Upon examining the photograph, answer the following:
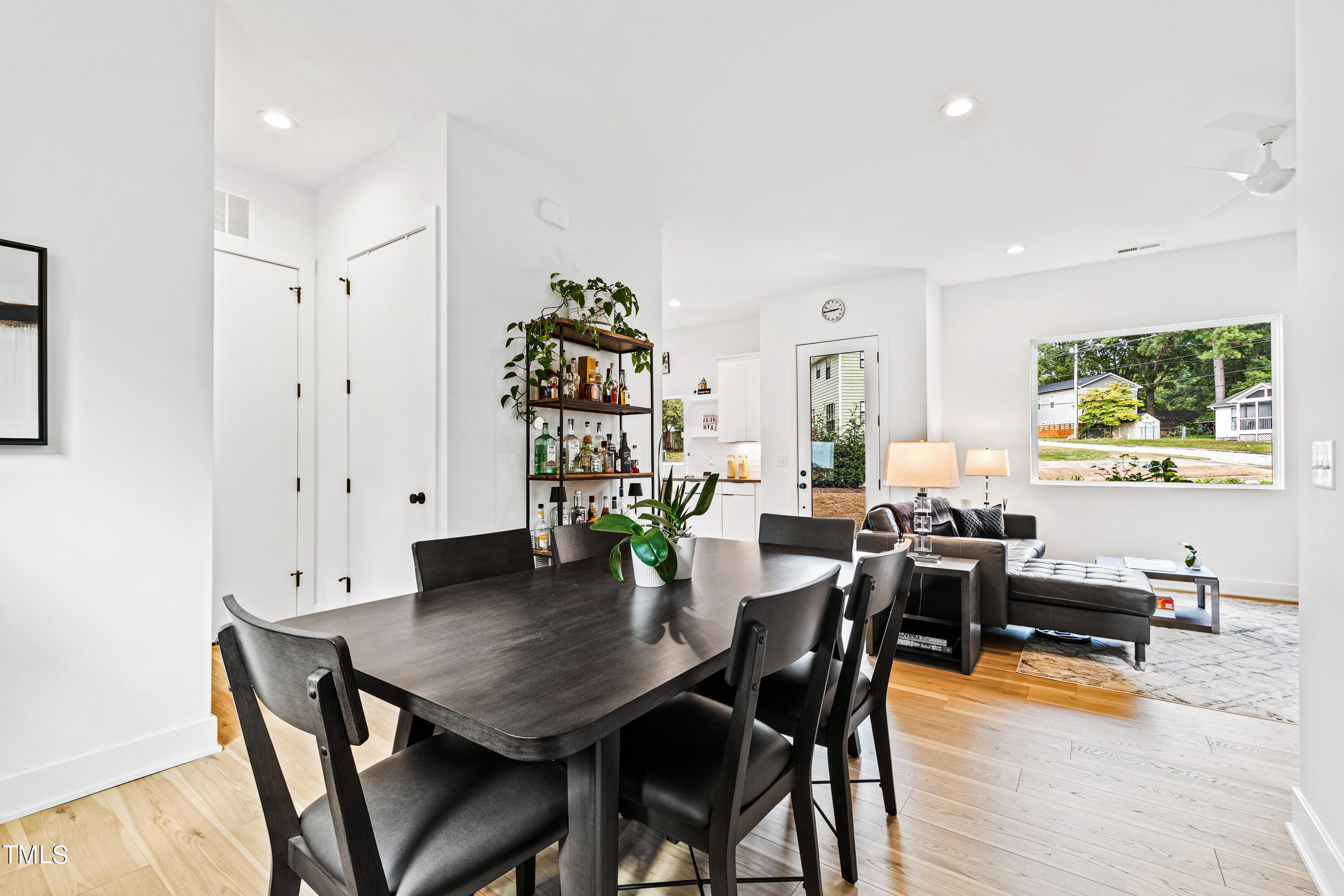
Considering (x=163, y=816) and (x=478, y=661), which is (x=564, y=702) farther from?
(x=163, y=816)

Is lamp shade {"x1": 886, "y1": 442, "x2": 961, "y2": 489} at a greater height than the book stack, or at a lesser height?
greater

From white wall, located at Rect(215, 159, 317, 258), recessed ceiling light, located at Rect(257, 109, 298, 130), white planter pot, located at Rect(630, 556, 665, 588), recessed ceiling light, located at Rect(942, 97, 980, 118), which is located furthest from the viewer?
white wall, located at Rect(215, 159, 317, 258)

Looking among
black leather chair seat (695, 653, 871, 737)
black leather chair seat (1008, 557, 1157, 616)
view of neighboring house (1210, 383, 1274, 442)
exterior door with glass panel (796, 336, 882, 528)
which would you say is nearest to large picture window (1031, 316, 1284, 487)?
view of neighboring house (1210, 383, 1274, 442)

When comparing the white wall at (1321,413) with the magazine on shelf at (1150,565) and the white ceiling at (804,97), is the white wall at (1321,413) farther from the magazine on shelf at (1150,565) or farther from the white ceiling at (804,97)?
the magazine on shelf at (1150,565)

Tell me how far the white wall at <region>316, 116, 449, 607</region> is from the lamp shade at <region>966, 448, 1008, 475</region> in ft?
14.9

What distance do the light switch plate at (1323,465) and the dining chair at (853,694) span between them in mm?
1021

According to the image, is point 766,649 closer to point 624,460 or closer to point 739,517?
point 624,460

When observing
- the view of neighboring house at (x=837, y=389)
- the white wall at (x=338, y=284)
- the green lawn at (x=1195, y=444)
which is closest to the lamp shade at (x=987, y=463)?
the green lawn at (x=1195, y=444)

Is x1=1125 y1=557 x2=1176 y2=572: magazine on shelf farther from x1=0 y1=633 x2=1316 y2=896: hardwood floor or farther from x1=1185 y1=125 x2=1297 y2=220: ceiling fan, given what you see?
x1=1185 y1=125 x2=1297 y2=220: ceiling fan

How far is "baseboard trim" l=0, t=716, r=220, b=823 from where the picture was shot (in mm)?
1845

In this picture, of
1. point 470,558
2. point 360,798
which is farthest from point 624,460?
point 360,798

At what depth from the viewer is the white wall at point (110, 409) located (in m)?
1.88

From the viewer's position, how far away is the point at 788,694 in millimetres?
1705

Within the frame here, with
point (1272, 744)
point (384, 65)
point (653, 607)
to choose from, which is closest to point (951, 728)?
point (1272, 744)
